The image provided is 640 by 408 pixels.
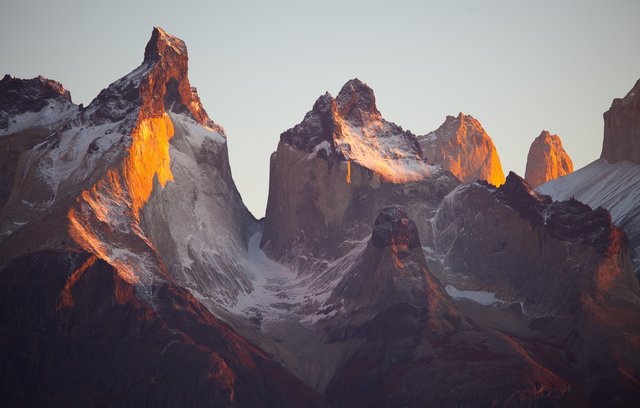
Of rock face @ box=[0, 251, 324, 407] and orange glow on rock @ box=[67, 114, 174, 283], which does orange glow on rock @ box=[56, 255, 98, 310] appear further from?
orange glow on rock @ box=[67, 114, 174, 283]

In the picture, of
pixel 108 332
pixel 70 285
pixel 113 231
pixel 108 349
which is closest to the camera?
A: pixel 108 349

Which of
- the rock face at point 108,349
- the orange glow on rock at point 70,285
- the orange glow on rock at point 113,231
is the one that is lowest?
the rock face at point 108,349

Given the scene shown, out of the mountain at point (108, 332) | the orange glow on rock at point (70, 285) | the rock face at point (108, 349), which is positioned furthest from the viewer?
the orange glow on rock at point (70, 285)

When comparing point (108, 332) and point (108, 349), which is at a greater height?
point (108, 332)

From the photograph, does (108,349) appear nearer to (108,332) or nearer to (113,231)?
(108,332)

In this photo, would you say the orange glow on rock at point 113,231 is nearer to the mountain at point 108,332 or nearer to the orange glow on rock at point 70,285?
the mountain at point 108,332

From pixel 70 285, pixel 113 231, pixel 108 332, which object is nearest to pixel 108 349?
pixel 108 332

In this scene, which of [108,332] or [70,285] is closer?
[108,332]

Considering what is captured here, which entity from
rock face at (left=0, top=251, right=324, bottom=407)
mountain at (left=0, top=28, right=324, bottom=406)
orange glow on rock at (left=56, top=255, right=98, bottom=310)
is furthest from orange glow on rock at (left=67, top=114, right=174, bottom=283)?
rock face at (left=0, top=251, right=324, bottom=407)

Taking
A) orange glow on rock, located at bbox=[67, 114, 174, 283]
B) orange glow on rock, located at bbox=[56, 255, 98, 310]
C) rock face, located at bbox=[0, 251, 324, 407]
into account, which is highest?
orange glow on rock, located at bbox=[67, 114, 174, 283]

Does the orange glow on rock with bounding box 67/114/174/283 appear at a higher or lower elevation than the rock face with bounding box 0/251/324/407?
higher

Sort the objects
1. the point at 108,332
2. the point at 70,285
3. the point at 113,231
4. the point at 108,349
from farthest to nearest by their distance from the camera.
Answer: the point at 113,231 → the point at 70,285 → the point at 108,332 → the point at 108,349

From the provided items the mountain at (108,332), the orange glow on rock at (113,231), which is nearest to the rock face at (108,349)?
the mountain at (108,332)

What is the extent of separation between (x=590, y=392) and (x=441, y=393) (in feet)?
58.7
